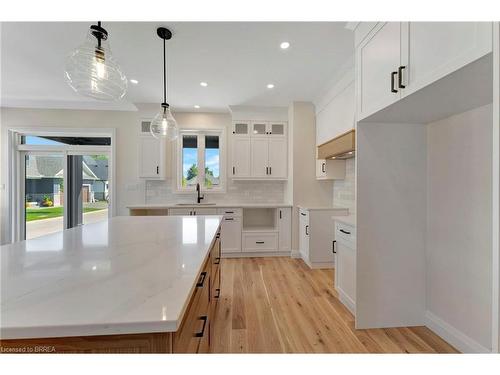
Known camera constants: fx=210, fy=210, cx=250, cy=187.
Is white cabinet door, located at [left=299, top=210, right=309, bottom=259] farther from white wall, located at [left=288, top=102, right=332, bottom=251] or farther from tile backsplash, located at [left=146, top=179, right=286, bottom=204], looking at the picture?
tile backsplash, located at [left=146, top=179, right=286, bottom=204]

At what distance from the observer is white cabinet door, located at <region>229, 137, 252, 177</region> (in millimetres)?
3887

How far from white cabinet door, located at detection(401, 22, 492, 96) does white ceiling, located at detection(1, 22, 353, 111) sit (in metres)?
0.97

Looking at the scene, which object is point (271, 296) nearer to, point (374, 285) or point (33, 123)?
point (374, 285)

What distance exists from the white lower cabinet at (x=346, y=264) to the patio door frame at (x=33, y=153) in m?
3.99

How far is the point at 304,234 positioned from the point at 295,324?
1691 millimetres

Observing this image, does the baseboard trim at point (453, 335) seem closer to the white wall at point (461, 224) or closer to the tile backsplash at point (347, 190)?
the white wall at point (461, 224)

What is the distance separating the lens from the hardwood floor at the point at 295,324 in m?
1.59

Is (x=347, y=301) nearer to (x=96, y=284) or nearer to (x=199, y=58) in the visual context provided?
(x=96, y=284)

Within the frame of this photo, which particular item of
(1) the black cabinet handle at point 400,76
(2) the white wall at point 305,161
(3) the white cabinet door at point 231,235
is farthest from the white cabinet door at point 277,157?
(1) the black cabinet handle at point 400,76

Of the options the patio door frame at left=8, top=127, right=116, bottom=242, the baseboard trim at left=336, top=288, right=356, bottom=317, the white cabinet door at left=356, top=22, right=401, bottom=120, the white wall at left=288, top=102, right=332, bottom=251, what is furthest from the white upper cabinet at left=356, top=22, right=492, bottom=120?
the patio door frame at left=8, top=127, right=116, bottom=242

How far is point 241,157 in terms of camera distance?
391 cm

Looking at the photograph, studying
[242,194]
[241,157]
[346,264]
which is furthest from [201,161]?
[346,264]
